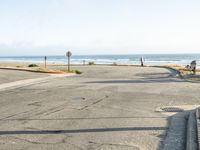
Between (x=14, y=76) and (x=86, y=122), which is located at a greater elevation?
(x=86, y=122)

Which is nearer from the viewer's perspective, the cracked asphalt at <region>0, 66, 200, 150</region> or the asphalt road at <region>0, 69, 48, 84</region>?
the cracked asphalt at <region>0, 66, 200, 150</region>

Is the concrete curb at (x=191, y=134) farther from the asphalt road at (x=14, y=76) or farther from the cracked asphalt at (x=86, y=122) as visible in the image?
the asphalt road at (x=14, y=76)

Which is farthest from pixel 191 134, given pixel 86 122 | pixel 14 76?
pixel 14 76

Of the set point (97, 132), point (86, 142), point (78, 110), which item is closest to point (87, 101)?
point (78, 110)

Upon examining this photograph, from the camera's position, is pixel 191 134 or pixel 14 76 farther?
pixel 14 76

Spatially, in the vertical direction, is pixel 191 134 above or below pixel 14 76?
above

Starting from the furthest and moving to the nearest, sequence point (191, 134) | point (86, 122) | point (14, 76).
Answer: point (14, 76)
point (86, 122)
point (191, 134)

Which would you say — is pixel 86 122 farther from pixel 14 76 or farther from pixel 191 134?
pixel 14 76

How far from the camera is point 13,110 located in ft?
39.2

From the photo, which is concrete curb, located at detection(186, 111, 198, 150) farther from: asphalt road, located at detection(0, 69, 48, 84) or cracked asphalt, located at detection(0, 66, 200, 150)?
asphalt road, located at detection(0, 69, 48, 84)

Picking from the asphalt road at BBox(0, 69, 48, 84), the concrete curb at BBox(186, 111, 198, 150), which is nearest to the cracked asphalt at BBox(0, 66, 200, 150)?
the concrete curb at BBox(186, 111, 198, 150)

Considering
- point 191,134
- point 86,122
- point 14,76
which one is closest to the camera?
point 191,134

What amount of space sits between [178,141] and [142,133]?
3.09ft

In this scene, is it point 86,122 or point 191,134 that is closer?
point 191,134
